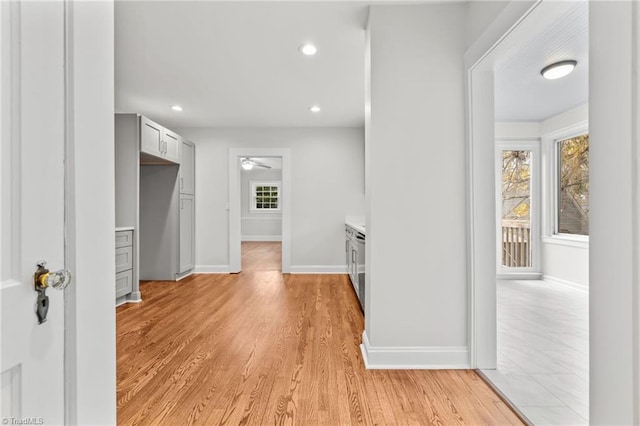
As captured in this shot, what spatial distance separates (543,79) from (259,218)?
852 centimetres

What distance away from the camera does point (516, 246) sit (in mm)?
4863

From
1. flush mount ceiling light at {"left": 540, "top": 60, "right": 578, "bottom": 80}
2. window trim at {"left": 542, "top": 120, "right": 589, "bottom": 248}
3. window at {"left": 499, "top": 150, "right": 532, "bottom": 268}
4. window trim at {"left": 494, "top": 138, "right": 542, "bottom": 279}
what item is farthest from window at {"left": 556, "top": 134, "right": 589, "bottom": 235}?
flush mount ceiling light at {"left": 540, "top": 60, "right": 578, "bottom": 80}

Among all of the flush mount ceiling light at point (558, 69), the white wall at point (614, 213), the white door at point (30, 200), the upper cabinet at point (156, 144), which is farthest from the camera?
the upper cabinet at point (156, 144)

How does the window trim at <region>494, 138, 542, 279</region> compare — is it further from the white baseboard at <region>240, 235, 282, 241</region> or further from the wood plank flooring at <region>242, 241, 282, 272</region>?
the white baseboard at <region>240, 235, 282, 241</region>

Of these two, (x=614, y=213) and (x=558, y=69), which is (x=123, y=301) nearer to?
(x=614, y=213)

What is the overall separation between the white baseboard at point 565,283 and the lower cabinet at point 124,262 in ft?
17.9

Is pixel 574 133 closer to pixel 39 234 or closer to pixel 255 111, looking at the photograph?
pixel 255 111

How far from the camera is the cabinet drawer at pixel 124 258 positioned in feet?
11.2

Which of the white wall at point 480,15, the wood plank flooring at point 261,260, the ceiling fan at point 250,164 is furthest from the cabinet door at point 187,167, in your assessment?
the white wall at point 480,15

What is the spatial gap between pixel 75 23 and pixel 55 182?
0.37 meters

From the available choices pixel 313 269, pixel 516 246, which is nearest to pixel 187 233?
pixel 313 269

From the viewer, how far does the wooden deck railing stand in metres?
4.82

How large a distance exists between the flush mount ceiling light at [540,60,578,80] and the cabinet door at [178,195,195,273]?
15.3ft

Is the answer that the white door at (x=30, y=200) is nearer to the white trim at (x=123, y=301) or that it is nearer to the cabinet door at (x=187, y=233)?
the white trim at (x=123, y=301)
